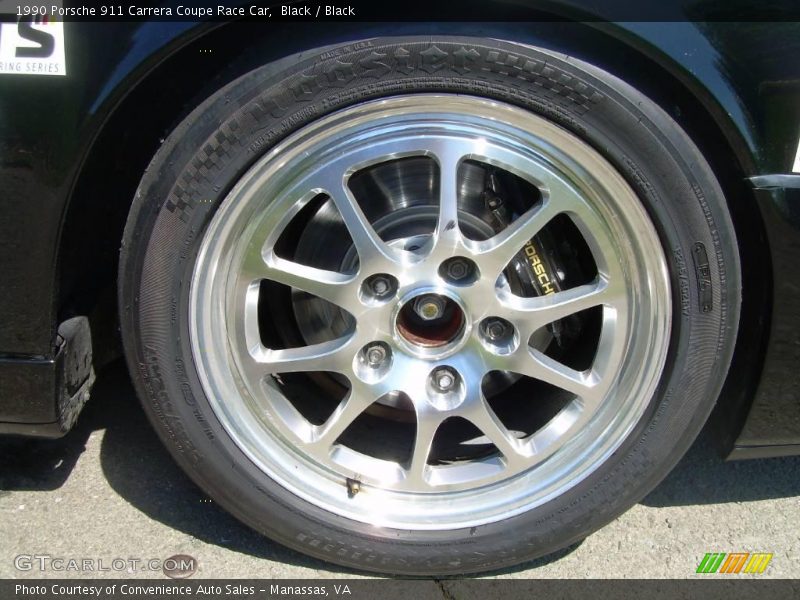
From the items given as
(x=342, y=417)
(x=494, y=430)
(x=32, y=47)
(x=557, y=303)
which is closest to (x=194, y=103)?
(x=32, y=47)

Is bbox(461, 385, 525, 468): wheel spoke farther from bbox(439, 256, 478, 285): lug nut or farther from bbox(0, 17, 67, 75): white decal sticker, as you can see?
bbox(0, 17, 67, 75): white decal sticker

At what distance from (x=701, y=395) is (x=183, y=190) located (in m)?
1.30

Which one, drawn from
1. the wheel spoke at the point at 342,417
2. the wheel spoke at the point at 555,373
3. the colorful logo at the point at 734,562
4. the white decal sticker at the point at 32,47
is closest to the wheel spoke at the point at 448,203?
the wheel spoke at the point at 555,373

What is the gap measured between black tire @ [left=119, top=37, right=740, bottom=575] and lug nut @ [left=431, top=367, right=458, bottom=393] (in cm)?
36

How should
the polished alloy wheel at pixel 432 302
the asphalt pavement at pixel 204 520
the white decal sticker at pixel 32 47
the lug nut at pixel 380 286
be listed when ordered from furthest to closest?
the asphalt pavement at pixel 204 520
the lug nut at pixel 380 286
the polished alloy wheel at pixel 432 302
the white decal sticker at pixel 32 47

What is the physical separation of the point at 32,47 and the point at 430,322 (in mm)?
1071

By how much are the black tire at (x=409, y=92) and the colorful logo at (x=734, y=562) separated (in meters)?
0.32

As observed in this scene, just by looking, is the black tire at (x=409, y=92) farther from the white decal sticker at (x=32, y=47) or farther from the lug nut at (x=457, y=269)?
the lug nut at (x=457, y=269)

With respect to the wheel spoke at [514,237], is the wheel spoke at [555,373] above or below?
below

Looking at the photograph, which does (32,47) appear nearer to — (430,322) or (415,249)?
(415,249)

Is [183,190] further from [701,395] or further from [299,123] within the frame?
[701,395]

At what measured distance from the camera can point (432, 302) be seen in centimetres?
188

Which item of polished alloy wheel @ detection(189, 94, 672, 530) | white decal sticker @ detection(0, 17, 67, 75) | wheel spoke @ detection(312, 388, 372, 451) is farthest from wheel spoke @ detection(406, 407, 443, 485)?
white decal sticker @ detection(0, 17, 67, 75)

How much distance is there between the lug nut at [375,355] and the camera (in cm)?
192
